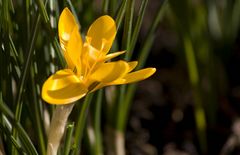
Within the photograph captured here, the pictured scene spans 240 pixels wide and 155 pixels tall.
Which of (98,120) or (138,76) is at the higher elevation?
(138,76)

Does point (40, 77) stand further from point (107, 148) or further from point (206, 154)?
point (206, 154)

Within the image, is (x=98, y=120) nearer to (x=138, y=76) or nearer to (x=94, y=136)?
(x=94, y=136)

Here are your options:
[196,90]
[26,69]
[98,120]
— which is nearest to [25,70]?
[26,69]

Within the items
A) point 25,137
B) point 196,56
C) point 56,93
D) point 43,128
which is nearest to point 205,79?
point 196,56

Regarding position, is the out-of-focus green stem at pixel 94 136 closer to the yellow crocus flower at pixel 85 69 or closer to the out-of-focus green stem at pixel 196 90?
the out-of-focus green stem at pixel 196 90

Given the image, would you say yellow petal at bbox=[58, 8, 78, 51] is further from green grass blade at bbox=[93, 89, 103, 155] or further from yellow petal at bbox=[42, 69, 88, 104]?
green grass blade at bbox=[93, 89, 103, 155]

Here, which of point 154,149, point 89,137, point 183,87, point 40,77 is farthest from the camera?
point 183,87
